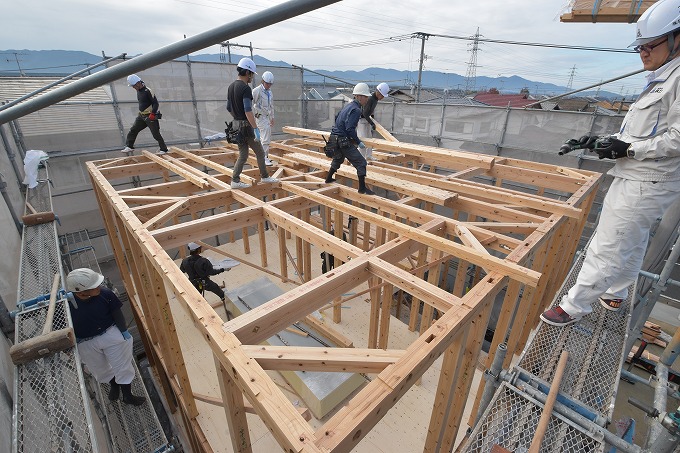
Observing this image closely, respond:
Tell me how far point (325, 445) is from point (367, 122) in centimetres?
699

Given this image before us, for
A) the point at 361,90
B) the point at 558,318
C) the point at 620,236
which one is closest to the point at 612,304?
the point at 558,318

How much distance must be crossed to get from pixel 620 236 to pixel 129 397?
6.32m

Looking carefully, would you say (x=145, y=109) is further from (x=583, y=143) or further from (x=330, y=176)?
(x=583, y=143)

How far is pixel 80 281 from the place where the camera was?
3508 mm

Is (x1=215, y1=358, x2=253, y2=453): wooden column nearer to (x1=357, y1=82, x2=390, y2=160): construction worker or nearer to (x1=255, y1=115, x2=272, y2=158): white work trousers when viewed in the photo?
(x1=357, y1=82, x2=390, y2=160): construction worker

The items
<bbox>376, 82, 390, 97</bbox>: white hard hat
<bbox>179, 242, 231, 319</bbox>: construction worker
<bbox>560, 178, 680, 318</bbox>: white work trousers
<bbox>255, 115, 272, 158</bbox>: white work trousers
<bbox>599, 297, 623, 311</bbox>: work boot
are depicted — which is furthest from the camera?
<bbox>255, 115, 272, 158</bbox>: white work trousers

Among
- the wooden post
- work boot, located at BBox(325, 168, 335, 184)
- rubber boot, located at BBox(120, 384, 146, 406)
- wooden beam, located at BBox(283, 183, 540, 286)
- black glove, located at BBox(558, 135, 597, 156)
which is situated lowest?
rubber boot, located at BBox(120, 384, 146, 406)

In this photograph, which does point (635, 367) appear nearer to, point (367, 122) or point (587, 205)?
point (587, 205)

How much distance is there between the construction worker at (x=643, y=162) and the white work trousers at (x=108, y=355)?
522 centimetres

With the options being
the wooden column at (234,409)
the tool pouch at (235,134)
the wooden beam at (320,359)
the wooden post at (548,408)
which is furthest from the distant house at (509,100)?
the wooden column at (234,409)

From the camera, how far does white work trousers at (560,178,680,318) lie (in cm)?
241

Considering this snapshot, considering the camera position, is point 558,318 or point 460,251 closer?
point 558,318

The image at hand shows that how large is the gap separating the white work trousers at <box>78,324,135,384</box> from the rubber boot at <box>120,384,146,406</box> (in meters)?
0.19

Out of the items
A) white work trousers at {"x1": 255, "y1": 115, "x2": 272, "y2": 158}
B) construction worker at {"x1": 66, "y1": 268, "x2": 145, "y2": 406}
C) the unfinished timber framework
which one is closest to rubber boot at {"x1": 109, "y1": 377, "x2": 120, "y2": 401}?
construction worker at {"x1": 66, "y1": 268, "x2": 145, "y2": 406}
